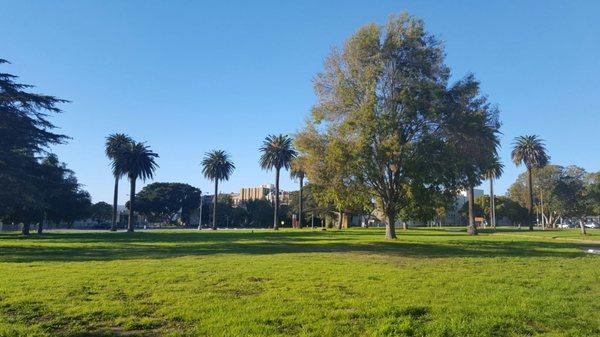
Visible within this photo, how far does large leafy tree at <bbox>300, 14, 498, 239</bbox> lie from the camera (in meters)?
32.7

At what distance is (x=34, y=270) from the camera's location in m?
17.1

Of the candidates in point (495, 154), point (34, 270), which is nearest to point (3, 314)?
point (34, 270)

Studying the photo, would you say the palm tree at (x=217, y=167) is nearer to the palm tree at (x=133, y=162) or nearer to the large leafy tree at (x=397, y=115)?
the palm tree at (x=133, y=162)

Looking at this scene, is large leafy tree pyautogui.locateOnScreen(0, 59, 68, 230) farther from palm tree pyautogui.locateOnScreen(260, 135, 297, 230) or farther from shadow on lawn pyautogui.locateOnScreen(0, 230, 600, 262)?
palm tree pyautogui.locateOnScreen(260, 135, 297, 230)

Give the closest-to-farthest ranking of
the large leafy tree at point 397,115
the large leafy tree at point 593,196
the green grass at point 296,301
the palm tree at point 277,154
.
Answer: the green grass at point 296,301 < the large leafy tree at point 397,115 < the large leafy tree at point 593,196 < the palm tree at point 277,154

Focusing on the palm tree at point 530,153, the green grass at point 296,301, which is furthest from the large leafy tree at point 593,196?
the green grass at point 296,301

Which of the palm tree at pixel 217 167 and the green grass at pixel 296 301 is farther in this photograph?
the palm tree at pixel 217 167

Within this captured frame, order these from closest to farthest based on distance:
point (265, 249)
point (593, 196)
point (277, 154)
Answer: point (265, 249), point (593, 196), point (277, 154)

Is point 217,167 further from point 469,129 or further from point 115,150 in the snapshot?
point 469,129

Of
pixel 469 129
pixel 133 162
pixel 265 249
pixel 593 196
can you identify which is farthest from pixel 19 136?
pixel 593 196

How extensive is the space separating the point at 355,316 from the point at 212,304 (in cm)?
281

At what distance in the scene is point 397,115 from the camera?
109 ft

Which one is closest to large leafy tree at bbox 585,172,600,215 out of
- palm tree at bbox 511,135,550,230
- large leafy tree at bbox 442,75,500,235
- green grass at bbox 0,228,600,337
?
palm tree at bbox 511,135,550,230

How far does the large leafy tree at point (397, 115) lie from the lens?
107 ft
